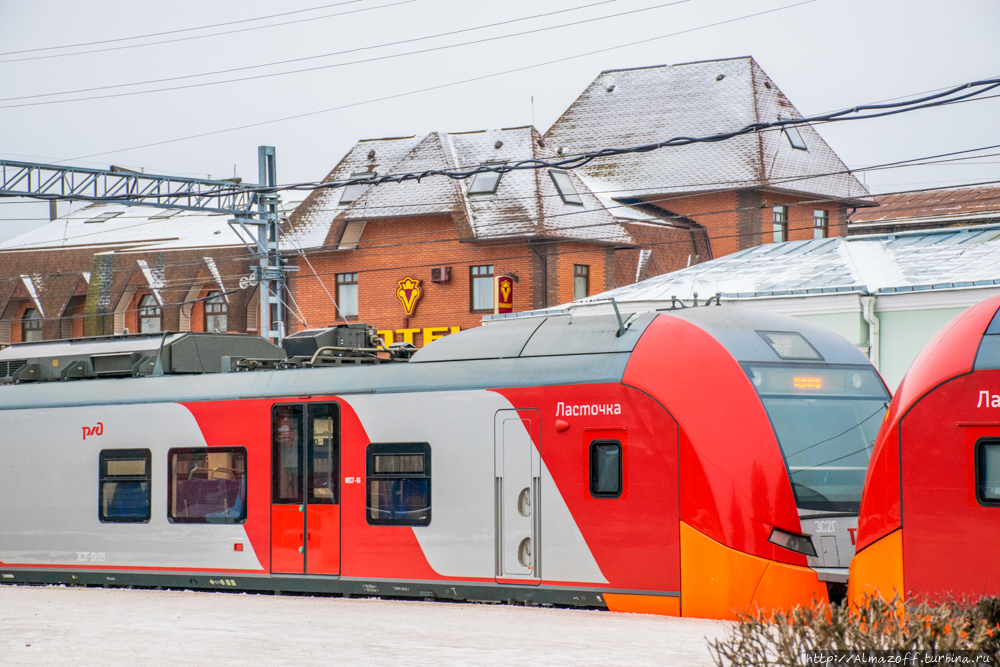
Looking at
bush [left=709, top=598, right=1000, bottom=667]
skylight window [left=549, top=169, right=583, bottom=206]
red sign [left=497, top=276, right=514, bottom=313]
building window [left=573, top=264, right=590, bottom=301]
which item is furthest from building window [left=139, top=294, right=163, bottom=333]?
bush [left=709, top=598, right=1000, bottom=667]

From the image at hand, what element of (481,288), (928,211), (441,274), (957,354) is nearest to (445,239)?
Answer: (441,274)

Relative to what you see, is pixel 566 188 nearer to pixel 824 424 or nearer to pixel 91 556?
pixel 91 556

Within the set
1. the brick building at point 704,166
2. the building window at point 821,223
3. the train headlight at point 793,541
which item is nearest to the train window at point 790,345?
the train headlight at point 793,541

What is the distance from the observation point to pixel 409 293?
41.5m

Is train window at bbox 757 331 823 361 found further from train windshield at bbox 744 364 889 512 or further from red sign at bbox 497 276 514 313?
red sign at bbox 497 276 514 313

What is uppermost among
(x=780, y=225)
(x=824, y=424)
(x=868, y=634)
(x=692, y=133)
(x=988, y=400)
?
(x=692, y=133)

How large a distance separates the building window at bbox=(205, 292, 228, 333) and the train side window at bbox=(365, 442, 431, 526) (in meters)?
37.8

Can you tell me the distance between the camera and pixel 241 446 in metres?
13.9

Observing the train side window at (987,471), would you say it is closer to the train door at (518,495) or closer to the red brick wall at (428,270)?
the train door at (518,495)

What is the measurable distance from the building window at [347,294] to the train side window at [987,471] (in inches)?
1410

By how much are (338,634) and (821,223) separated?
136 feet

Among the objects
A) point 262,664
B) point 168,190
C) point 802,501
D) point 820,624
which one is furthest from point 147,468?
point 168,190

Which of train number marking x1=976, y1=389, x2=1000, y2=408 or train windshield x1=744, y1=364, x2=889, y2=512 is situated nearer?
train number marking x1=976, y1=389, x2=1000, y2=408

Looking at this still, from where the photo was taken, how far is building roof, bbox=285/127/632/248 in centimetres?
3988
